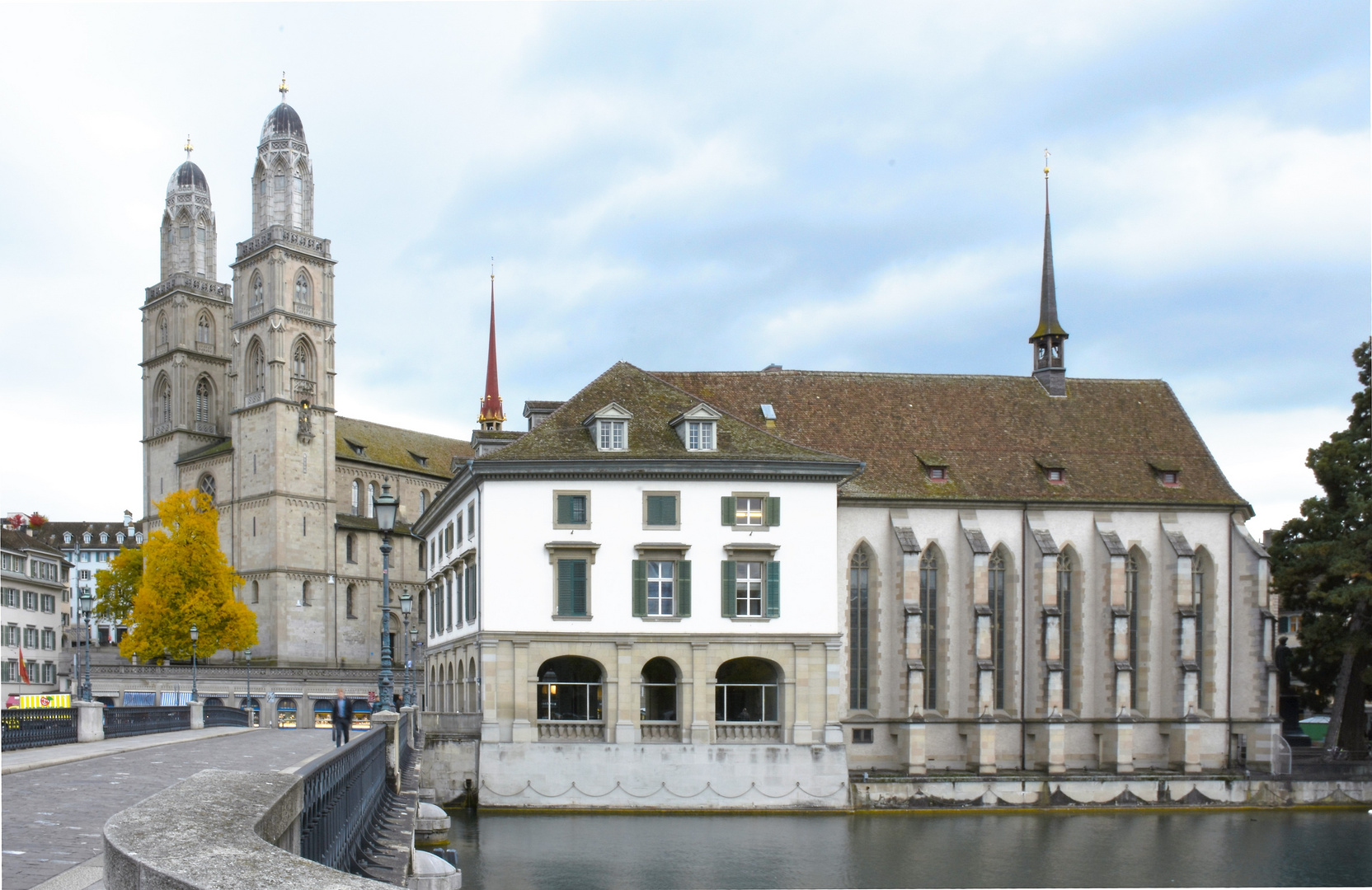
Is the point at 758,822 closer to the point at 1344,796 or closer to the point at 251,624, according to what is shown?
the point at 1344,796

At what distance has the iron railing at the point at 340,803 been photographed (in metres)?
9.66

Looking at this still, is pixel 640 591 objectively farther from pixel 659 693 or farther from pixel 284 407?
pixel 284 407

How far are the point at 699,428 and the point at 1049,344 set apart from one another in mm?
20879

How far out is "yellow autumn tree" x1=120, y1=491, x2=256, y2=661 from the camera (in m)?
72.2

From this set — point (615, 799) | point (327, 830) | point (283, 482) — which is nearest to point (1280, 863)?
point (615, 799)

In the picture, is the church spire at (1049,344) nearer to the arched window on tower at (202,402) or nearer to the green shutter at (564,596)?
the green shutter at (564,596)

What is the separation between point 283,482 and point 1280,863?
200 feet

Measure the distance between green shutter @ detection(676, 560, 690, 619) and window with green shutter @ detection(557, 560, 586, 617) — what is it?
2963mm

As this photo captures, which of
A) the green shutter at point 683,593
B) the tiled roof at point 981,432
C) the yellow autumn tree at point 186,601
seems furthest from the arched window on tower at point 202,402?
the green shutter at point 683,593

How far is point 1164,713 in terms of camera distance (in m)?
51.5

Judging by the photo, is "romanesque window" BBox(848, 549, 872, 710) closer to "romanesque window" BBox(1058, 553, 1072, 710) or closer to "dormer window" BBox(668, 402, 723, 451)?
"romanesque window" BBox(1058, 553, 1072, 710)

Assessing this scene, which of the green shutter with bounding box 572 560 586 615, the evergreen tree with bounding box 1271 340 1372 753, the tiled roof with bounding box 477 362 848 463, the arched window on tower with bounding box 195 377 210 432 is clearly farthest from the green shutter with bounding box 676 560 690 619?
the arched window on tower with bounding box 195 377 210 432

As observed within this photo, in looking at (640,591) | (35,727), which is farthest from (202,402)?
(35,727)

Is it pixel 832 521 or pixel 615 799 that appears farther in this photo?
pixel 832 521
